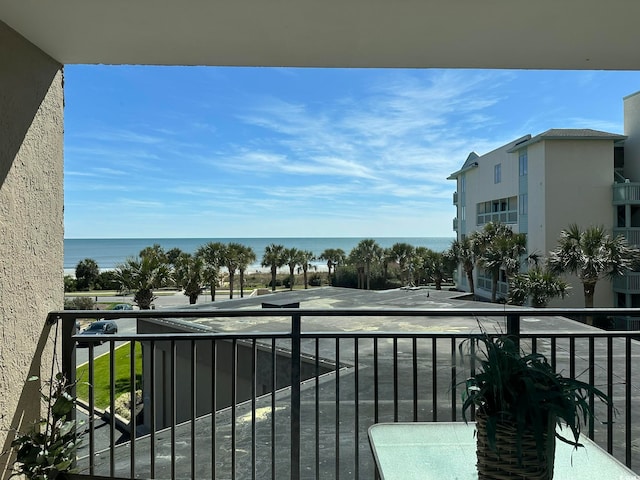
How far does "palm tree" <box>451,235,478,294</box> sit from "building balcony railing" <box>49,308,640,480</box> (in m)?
17.8

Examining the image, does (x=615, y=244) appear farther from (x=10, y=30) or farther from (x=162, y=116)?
(x=162, y=116)

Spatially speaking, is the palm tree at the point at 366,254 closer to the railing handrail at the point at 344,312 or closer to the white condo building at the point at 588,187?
the white condo building at the point at 588,187

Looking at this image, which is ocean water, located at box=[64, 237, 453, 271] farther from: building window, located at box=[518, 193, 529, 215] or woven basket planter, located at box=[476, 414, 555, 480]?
woven basket planter, located at box=[476, 414, 555, 480]

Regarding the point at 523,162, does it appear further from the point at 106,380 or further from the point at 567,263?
the point at 106,380

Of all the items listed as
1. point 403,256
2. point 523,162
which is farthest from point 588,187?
point 403,256

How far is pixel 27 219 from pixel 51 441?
959 mm

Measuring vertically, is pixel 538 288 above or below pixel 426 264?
below

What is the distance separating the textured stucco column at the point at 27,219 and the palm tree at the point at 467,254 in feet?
87.2

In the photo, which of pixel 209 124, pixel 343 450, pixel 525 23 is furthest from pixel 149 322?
pixel 209 124

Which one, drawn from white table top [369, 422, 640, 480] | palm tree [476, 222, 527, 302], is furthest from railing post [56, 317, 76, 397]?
palm tree [476, 222, 527, 302]

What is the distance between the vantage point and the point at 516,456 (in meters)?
1.12

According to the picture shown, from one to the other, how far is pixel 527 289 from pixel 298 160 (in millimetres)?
55199

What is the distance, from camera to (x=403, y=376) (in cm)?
629

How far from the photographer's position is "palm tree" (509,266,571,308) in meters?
19.0
